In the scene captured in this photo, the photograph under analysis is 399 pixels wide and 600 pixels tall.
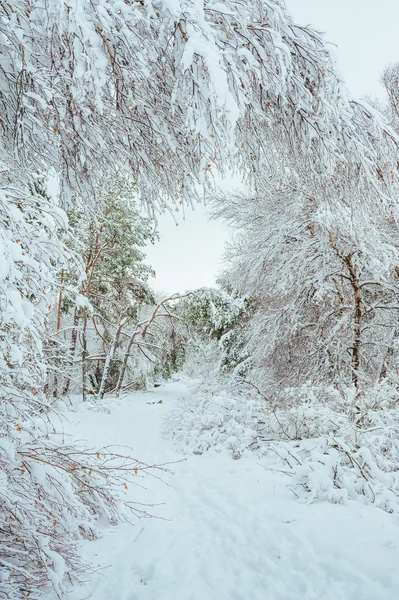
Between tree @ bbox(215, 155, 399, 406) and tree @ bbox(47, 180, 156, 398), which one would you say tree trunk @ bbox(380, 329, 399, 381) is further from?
tree @ bbox(47, 180, 156, 398)

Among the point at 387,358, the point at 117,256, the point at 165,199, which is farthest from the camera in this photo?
the point at 117,256

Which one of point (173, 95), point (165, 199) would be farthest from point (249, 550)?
point (173, 95)

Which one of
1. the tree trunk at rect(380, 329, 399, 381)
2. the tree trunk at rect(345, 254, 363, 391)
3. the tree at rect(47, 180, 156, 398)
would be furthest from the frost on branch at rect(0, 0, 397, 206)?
the tree at rect(47, 180, 156, 398)

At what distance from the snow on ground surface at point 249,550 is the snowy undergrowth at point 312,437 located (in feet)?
0.69

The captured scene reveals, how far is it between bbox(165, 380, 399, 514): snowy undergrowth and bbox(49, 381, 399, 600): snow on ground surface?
0.69 feet

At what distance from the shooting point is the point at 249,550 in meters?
2.62

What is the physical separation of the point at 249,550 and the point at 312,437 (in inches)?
103

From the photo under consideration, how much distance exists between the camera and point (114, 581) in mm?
2498

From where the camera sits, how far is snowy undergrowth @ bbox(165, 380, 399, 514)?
9.78 feet

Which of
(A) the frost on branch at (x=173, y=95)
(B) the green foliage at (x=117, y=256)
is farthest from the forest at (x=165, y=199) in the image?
(B) the green foliage at (x=117, y=256)

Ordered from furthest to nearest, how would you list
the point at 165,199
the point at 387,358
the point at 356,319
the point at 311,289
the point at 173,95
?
the point at 311,289, the point at 387,358, the point at 356,319, the point at 165,199, the point at 173,95

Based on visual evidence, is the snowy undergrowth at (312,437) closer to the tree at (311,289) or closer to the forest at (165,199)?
the forest at (165,199)

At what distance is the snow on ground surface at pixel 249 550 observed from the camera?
2059 mm

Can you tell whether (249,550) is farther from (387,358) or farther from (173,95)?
(387,358)
